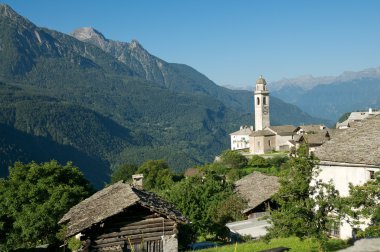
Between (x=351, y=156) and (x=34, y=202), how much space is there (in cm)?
2337

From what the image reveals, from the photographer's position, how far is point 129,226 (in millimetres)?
23734

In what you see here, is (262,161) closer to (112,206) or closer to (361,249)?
(112,206)

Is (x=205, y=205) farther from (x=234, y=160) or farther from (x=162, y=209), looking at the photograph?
(x=234, y=160)

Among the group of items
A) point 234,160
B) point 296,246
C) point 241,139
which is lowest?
point 296,246

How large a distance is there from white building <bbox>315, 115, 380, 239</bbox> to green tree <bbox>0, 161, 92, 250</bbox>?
19.3m

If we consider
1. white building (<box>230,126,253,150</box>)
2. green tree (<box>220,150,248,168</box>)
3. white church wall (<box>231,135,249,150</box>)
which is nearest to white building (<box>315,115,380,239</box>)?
green tree (<box>220,150,248,168</box>)

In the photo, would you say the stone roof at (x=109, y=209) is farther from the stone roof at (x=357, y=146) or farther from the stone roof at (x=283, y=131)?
the stone roof at (x=283, y=131)

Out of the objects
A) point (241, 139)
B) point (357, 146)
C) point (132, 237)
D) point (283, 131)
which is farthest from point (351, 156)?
point (241, 139)

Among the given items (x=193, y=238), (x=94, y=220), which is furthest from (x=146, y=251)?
(x=193, y=238)

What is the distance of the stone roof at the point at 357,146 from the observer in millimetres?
23922

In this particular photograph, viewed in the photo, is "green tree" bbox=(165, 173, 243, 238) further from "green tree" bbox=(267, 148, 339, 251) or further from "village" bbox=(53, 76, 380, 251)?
"green tree" bbox=(267, 148, 339, 251)

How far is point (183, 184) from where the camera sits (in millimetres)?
36250

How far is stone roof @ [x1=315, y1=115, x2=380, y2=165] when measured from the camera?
942 inches

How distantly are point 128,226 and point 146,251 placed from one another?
63.6 inches
